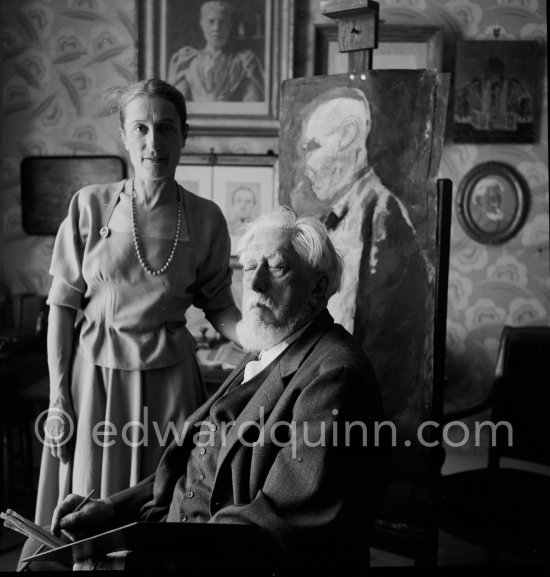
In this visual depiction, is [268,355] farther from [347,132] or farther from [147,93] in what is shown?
[347,132]

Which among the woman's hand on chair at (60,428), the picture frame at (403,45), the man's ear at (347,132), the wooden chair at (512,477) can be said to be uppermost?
the picture frame at (403,45)

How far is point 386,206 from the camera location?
2086 mm

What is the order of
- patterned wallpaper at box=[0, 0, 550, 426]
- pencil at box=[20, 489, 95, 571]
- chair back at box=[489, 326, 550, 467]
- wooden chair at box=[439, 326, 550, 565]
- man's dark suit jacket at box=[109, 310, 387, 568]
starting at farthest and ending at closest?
patterned wallpaper at box=[0, 0, 550, 426], chair back at box=[489, 326, 550, 467], wooden chair at box=[439, 326, 550, 565], pencil at box=[20, 489, 95, 571], man's dark suit jacket at box=[109, 310, 387, 568]

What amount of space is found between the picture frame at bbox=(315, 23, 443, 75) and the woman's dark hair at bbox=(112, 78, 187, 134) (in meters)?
1.60

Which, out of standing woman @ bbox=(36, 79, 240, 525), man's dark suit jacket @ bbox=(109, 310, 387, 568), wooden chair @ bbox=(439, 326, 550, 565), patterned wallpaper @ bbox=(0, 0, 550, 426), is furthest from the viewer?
patterned wallpaper @ bbox=(0, 0, 550, 426)

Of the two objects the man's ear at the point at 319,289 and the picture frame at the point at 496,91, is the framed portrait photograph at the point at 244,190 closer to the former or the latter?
the picture frame at the point at 496,91

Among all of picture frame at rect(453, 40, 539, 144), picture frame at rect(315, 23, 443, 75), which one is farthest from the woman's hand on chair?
picture frame at rect(453, 40, 539, 144)

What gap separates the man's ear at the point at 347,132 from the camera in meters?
2.14

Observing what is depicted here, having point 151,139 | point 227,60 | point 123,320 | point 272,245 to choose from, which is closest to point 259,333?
point 272,245

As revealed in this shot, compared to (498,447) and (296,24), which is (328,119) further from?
(498,447)

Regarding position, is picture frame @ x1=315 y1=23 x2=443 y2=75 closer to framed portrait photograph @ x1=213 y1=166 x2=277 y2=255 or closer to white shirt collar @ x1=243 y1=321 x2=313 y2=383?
framed portrait photograph @ x1=213 y1=166 x2=277 y2=255

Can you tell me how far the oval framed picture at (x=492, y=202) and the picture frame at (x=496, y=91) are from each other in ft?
0.47

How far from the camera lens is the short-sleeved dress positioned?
167cm

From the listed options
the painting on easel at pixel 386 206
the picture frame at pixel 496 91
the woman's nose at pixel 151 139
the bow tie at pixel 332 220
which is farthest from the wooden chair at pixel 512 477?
the woman's nose at pixel 151 139
